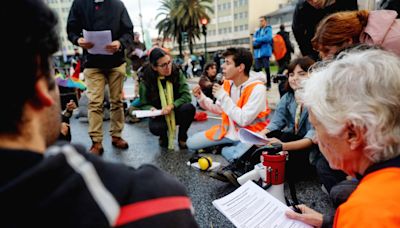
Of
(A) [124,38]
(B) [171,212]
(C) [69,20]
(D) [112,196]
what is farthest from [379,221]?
(C) [69,20]

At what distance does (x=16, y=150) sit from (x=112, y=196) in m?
0.17

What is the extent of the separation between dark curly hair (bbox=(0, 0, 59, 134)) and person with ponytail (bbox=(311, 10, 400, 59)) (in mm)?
1789

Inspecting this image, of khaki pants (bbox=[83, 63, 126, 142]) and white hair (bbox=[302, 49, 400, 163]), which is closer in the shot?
white hair (bbox=[302, 49, 400, 163])

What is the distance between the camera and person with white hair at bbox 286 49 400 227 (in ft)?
2.48

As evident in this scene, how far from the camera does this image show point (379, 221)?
27.9 inches

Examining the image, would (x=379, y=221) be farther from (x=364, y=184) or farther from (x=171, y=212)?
(x=171, y=212)

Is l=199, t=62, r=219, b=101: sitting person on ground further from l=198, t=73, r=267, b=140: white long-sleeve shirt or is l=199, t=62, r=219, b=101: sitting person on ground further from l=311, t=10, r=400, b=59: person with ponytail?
l=311, t=10, r=400, b=59: person with ponytail

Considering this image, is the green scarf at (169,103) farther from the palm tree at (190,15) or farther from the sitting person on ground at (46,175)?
the palm tree at (190,15)

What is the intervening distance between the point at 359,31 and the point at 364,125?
1216mm

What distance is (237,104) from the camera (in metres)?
2.80

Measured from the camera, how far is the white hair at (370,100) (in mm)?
884

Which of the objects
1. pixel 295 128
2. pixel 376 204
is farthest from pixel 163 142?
pixel 376 204

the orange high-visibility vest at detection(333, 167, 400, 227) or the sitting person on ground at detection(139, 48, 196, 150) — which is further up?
the orange high-visibility vest at detection(333, 167, 400, 227)

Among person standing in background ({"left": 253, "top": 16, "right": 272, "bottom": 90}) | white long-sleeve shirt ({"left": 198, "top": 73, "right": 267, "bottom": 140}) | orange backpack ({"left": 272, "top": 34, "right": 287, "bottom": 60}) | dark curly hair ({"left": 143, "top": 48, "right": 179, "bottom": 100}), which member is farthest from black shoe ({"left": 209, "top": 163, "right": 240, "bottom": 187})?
person standing in background ({"left": 253, "top": 16, "right": 272, "bottom": 90})
